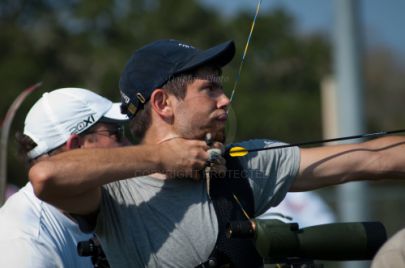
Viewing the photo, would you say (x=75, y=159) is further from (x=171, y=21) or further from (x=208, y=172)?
(x=171, y=21)

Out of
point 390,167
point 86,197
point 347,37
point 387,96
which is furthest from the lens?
point 387,96

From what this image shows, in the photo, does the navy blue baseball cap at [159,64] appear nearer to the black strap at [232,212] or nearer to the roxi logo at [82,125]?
the black strap at [232,212]

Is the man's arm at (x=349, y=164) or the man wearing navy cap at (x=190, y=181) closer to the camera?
the man wearing navy cap at (x=190, y=181)

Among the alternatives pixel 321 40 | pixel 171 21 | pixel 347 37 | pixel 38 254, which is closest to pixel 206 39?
pixel 171 21

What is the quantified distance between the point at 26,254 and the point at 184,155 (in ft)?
3.40

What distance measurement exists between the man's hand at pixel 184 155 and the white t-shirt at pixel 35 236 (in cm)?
94

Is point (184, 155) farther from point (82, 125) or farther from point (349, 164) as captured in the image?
point (82, 125)

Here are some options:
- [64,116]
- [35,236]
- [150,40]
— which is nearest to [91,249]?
[35,236]

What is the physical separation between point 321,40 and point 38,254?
58.9ft

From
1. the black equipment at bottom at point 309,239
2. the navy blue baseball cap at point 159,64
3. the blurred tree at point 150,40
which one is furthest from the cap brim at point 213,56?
the blurred tree at point 150,40

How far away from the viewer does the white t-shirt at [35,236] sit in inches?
146

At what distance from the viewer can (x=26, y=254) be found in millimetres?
3699

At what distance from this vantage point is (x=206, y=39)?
2047cm

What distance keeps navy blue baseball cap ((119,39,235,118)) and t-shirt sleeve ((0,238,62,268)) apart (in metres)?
0.79
